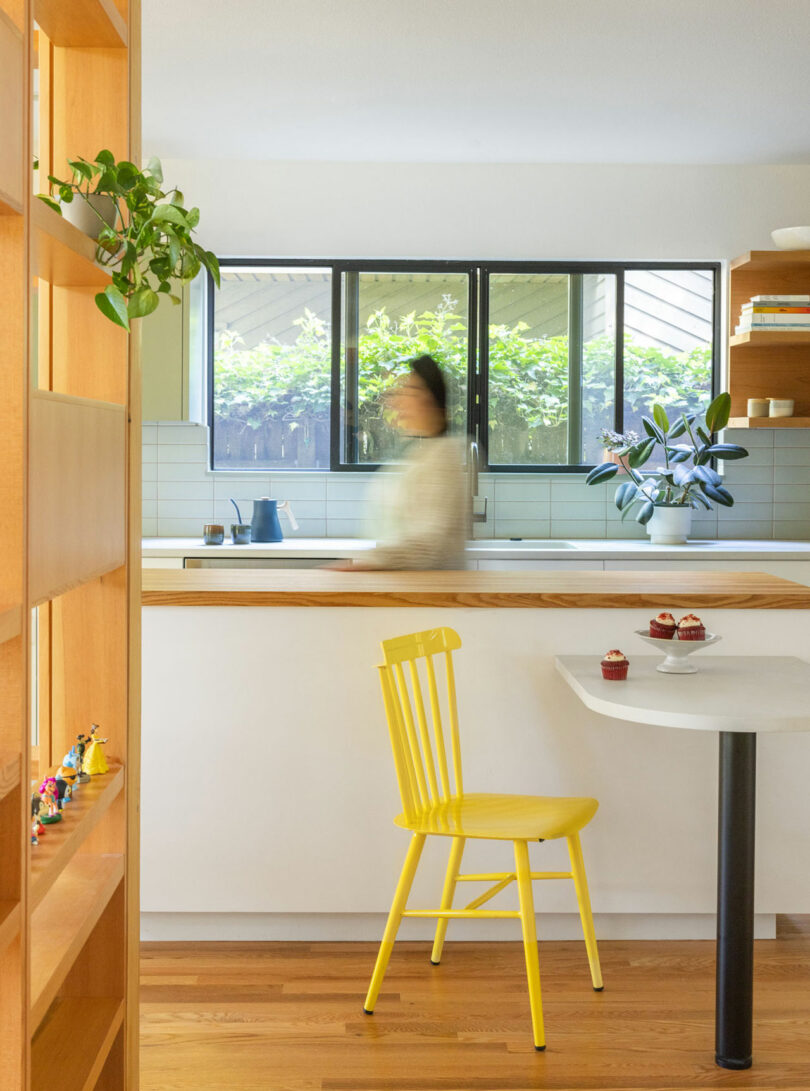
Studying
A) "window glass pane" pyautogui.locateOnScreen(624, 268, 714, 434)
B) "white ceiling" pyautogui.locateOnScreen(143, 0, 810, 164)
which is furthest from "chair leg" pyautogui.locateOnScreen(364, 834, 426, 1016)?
"window glass pane" pyautogui.locateOnScreen(624, 268, 714, 434)

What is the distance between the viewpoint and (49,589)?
142 cm

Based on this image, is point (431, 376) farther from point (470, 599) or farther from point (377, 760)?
point (377, 760)

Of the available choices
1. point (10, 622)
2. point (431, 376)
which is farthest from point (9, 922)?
point (431, 376)

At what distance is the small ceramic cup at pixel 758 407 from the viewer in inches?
202

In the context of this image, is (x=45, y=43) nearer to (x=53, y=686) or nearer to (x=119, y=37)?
(x=119, y=37)

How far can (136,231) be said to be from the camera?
1641 millimetres

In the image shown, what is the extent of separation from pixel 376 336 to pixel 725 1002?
3.78 m

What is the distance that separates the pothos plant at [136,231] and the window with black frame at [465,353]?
380 centimetres

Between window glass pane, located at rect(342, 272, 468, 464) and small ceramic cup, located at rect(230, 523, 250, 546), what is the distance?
70 centimetres

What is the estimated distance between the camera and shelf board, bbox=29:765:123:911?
1.40 m

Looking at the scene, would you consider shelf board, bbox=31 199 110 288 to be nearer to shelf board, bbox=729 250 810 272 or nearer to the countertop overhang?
the countertop overhang

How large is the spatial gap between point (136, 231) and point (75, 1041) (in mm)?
1231

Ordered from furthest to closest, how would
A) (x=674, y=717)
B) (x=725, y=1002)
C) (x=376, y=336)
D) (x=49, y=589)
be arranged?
(x=376, y=336)
(x=725, y=1002)
(x=674, y=717)
(x=49, y=589)

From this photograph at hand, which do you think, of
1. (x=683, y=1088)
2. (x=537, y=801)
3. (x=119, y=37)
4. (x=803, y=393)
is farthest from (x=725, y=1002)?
(x=803, y=393)
